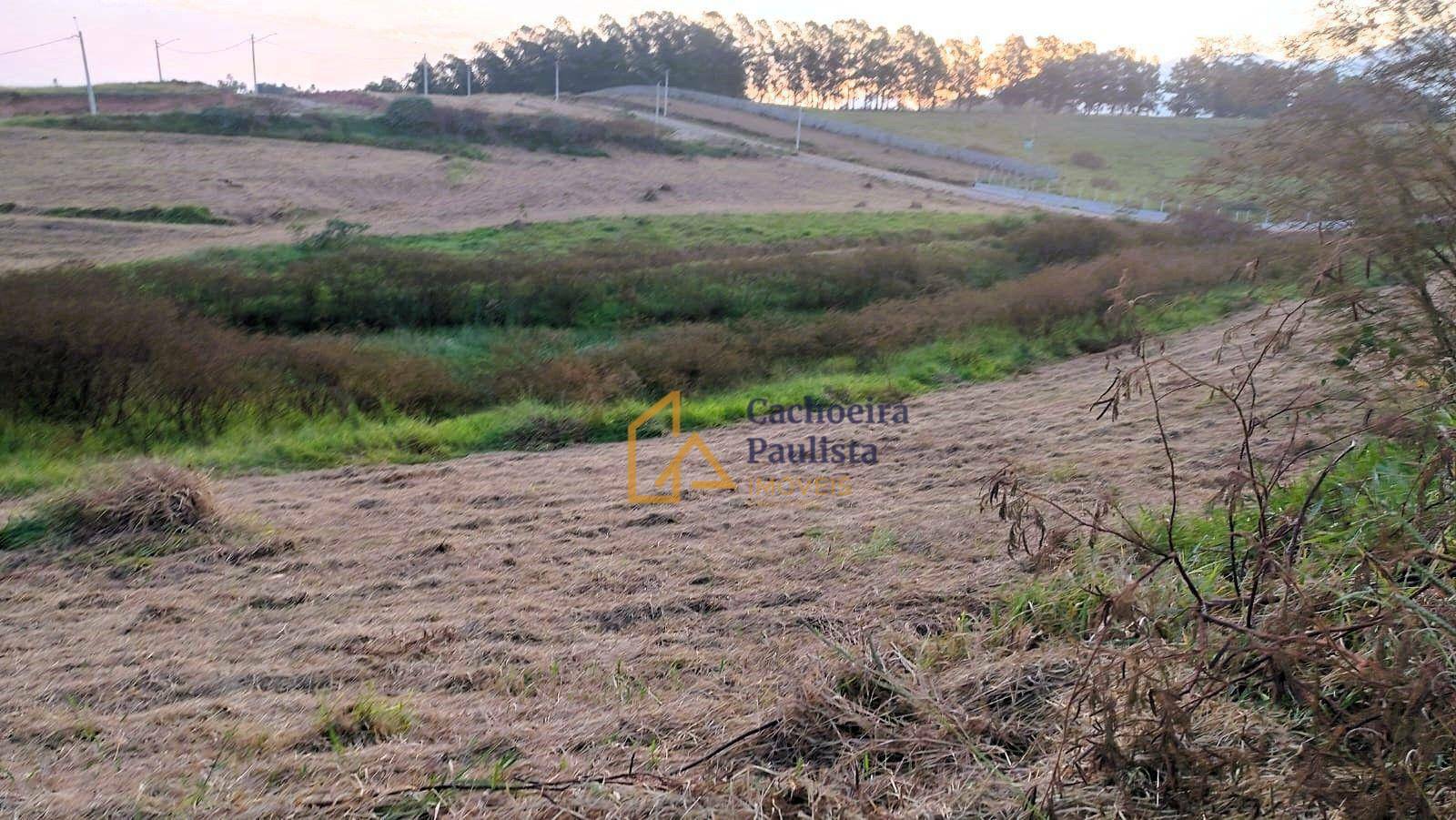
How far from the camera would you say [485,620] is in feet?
16.2

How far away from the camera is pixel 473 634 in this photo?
4777 millimetres

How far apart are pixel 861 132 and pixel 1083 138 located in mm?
14800

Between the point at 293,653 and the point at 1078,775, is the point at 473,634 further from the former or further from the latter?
the point at 1078,775

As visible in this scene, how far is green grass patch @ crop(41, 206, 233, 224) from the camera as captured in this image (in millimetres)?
26312

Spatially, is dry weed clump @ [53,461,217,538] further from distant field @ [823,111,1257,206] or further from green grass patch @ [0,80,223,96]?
green grass patch @ [0,80,223,96]

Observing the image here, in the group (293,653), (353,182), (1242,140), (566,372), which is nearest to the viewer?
(293,653)

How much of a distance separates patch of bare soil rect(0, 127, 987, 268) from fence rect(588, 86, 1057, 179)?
12.1 meters

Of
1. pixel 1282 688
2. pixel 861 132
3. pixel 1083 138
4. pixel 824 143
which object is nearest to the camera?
pixel 1282 688

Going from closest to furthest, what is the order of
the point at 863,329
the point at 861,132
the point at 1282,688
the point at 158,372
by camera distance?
the point at 1282,688 < the point at 158,372 < the point at 863,329 < the point at 861,132

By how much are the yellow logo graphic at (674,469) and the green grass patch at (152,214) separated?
23310 millimetres

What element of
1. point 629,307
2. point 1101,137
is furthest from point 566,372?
point 1101,137

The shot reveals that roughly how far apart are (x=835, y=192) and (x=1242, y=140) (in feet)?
115

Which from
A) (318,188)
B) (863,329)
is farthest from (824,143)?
(863,329)

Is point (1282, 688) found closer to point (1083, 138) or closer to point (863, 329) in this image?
point (863, 329)
